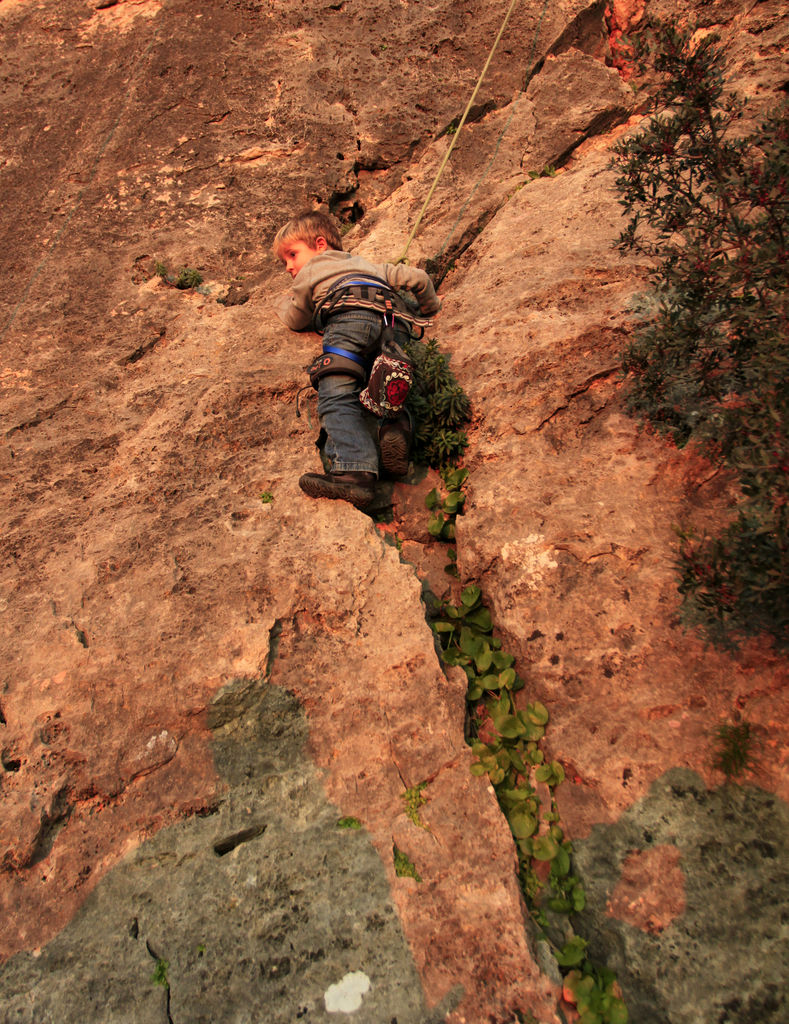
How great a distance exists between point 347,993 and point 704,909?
133cm

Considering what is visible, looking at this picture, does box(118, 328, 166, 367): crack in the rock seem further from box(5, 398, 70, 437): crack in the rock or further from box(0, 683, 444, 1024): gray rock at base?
box(0, 683, 444, 1024): gray rock at base

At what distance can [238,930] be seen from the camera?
2.50 metres

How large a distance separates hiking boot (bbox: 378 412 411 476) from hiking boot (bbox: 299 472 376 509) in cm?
22

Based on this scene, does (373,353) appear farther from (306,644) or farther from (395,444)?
(306,644)

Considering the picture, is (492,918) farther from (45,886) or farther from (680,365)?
(680,365)

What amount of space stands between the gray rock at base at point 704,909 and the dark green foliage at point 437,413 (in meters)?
2.19

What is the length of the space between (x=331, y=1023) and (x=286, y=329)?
4.11 metres

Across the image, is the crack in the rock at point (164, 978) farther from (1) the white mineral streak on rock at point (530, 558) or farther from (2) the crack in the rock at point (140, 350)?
(2) the crack in the rock at point (140, 350)

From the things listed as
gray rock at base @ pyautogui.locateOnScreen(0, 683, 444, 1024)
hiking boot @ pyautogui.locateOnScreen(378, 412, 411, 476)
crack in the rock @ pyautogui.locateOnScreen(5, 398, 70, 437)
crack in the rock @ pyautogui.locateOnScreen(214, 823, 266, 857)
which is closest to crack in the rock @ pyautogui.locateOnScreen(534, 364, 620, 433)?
hiking boot @ pyautogui.locateOnScreen(378, 412, 411, 476)

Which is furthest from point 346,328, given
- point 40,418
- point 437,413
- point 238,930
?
point 238,930

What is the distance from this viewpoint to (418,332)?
15.5 ft

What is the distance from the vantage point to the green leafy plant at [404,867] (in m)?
2.59

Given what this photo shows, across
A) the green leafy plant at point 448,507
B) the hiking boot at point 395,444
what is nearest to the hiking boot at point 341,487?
the hiking boot at point 395,444

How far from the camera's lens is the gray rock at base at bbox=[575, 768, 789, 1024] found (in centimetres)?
235
